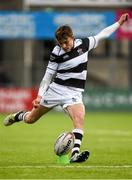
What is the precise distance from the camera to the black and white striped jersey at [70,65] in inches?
577

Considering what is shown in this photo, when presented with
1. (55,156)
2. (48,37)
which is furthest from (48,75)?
(48,37)

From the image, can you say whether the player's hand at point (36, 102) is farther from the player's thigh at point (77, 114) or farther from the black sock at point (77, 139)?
the black sock at point (77, 139)

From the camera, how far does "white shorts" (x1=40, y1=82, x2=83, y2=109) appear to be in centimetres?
1478

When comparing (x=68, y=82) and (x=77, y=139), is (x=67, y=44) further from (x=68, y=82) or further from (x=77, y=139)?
(x=77, y=139)

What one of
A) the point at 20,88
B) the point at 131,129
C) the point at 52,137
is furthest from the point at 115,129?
the point at 20,88

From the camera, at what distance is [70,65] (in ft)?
48.4

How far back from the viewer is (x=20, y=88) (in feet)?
120

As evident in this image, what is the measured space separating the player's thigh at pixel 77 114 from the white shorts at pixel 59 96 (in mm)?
89

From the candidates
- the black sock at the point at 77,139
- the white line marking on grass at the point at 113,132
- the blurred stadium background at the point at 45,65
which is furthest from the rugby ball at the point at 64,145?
the white line marking on grass at the point at 113,132

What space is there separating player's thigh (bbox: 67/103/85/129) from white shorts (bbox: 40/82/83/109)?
0.29 feet

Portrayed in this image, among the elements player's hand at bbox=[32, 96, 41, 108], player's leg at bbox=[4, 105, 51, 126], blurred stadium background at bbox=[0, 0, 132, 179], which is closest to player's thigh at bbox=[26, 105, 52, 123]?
player's leg at bbox=[4, 105, 51, 126]

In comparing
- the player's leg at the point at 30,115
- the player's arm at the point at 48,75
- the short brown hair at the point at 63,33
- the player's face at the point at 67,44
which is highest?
the short brown hair at the point at 63,33

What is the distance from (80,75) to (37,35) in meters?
22.8

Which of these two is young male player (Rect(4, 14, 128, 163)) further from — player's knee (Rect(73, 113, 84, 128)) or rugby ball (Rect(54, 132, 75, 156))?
rugby ball (Rect(54, 132, 75, 156))
